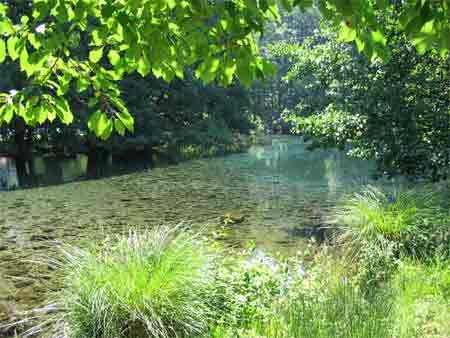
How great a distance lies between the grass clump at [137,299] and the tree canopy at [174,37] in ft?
6.14

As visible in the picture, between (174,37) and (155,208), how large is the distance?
943cm

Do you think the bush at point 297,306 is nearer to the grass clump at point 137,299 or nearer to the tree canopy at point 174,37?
the grass clump at point 137,299

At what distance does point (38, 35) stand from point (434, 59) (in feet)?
22.0

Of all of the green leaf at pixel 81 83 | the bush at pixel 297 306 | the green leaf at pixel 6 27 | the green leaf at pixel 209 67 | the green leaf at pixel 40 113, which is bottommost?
the bush at pixel 297 306

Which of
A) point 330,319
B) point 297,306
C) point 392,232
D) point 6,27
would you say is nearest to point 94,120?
point 6,27

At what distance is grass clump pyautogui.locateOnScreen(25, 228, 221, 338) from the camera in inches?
140

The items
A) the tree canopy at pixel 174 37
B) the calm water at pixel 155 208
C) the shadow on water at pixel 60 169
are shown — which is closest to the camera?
the tree canopy at pixel 174 37

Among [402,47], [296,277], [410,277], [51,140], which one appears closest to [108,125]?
[296,277]

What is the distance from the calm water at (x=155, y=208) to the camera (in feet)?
24.7

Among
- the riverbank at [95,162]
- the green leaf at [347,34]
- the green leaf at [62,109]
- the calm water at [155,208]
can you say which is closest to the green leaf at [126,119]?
the green leaf at [62,109]

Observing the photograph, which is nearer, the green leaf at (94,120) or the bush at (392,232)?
the green leaf at (94,120)

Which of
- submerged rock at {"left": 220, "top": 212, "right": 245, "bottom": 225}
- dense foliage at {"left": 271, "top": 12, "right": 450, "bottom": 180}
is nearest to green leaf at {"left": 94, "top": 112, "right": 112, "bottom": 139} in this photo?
dense foliage at {"left": 271, "top": 12, "right": 450, "bottom": 180}

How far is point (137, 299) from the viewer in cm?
361

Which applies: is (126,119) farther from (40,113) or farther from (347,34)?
(347,34)
